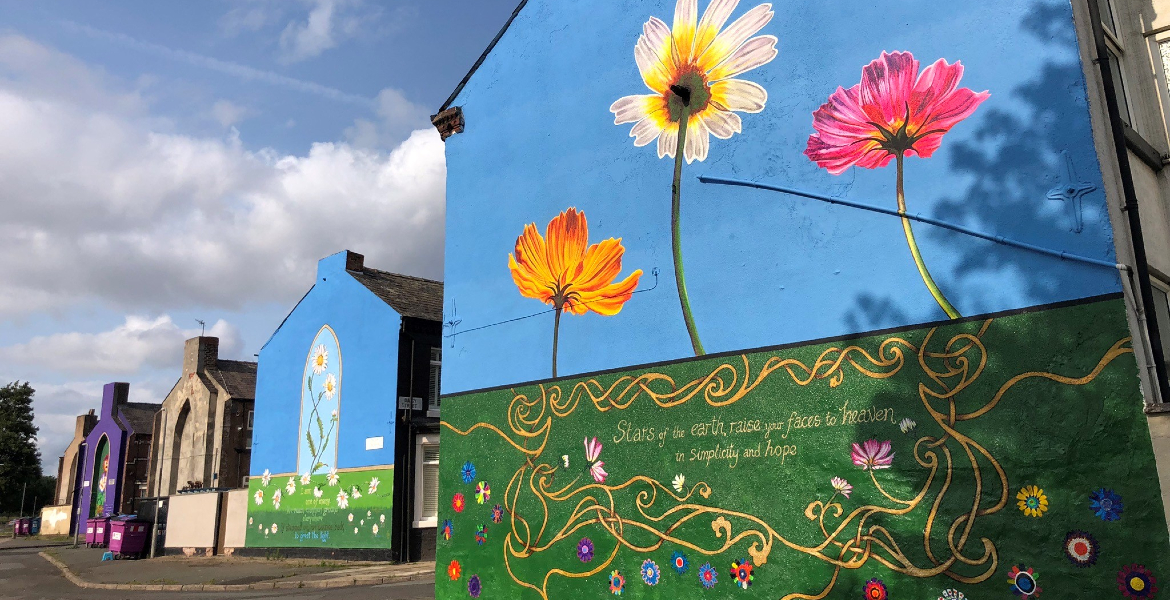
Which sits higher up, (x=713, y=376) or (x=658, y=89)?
(x=658, y=89)

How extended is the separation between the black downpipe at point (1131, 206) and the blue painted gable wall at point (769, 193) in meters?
0.37

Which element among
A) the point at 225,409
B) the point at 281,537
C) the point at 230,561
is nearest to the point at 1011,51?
the point at 281,537

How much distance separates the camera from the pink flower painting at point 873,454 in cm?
653

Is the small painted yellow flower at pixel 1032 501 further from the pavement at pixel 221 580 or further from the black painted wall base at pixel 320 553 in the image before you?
the black painted wall base at pixel 320 553

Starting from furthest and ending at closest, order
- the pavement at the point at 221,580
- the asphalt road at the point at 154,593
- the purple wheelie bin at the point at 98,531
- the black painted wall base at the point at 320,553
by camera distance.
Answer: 1. the purple wheelie bin at the point at 98,531
2. the black painted wall base at the point at 320,553
3. the pavement at the point at 221,580
4. the asphalt road at the point at 154,593

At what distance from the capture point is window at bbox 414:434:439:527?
19.5 m

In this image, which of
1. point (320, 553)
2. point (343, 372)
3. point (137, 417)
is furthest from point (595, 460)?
point (137, 417)

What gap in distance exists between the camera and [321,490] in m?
20.6

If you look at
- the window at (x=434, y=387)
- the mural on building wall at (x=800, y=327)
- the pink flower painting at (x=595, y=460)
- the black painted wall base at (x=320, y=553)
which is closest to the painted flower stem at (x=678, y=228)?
the mural on building wall at (x=800, y=327)

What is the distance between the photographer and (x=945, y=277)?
650 cm

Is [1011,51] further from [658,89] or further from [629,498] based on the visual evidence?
[629,498]

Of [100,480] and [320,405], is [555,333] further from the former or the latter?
[100,480]

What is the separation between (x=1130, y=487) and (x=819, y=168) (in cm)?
355

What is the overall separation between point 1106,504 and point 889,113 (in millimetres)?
3522
